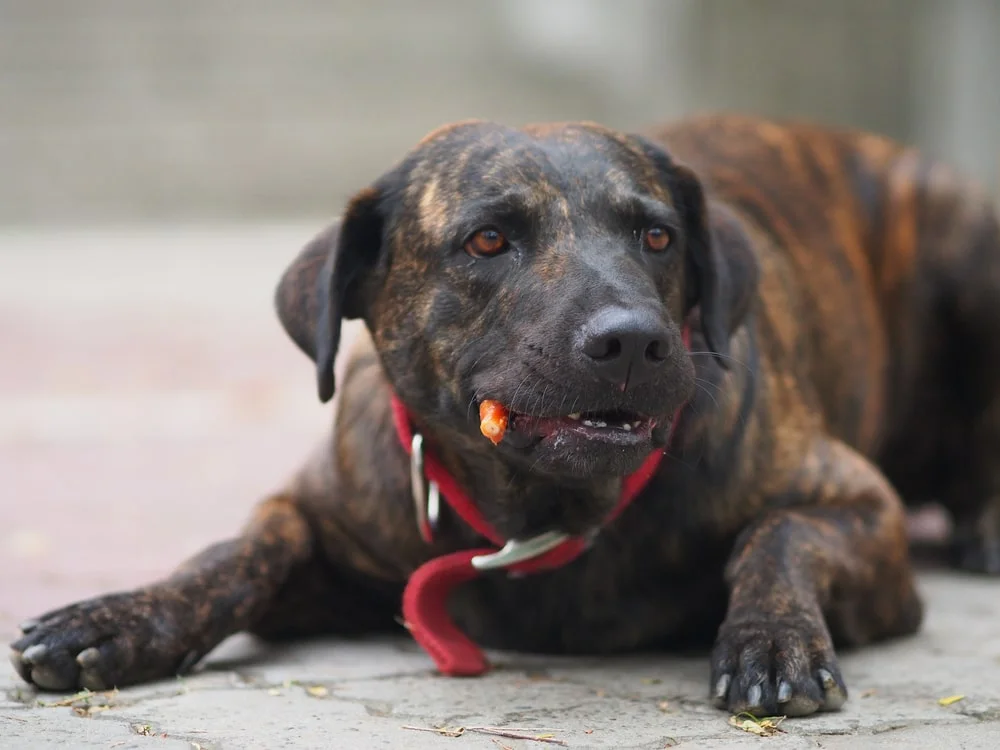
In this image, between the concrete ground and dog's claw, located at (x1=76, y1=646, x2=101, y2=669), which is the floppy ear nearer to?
the concrete ground

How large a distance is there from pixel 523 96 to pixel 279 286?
13165mm

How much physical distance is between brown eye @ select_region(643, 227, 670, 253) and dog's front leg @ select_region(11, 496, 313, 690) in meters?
1.27

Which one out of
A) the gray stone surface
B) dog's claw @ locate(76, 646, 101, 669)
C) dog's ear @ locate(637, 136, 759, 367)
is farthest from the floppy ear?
dog's claw @ locate(76, 646, 101, 669)

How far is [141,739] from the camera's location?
3.10 meters

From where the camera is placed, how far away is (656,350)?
3305mm

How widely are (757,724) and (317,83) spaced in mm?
14307

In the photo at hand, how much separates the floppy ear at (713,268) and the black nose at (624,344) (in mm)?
641

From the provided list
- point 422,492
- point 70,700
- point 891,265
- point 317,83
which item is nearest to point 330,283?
point 422,492

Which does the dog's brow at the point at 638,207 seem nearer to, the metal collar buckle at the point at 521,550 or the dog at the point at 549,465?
Result: the dog at the point at 549,465

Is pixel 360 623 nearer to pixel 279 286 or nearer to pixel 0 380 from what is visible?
pixel 279 286

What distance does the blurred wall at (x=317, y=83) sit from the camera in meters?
16.6

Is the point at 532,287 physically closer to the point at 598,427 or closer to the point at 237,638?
the point at 598,427

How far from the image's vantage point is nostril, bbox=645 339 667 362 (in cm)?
329

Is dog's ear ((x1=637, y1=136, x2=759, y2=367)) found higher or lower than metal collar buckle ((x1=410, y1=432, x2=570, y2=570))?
higher
